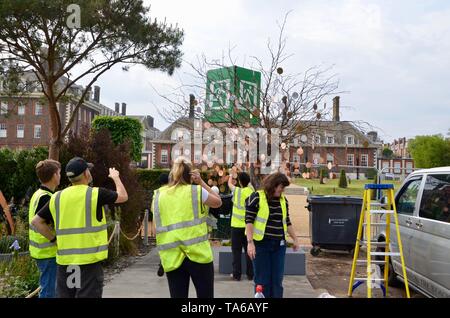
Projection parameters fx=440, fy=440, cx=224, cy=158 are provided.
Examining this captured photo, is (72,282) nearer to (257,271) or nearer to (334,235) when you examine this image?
(257,271)

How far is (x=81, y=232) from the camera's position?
369cm

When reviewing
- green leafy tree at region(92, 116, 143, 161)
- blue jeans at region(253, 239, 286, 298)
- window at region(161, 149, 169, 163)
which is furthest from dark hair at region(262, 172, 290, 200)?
window at region(161, 149, 169, 163)

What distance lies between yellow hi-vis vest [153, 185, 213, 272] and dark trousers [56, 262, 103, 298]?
1.93 ft

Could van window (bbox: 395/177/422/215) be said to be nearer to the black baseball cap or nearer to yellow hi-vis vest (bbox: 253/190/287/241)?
yellow hi-vis vest (bbox: 253/190/287/241)

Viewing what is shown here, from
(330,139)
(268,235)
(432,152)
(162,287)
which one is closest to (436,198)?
(268,235)

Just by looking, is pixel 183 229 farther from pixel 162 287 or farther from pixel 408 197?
pixel 408 197

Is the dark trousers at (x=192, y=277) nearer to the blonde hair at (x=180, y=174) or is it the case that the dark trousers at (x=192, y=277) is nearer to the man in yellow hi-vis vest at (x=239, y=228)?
the blonde hair at (x=180, y=174)

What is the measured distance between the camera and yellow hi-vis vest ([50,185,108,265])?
3.66 meters

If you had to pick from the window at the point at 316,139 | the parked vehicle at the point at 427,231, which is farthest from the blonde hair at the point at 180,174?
the window at the point at 316,139

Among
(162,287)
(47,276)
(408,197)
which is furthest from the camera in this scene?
(162,287)

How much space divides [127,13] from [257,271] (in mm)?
10181

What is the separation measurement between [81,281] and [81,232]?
1.35 ft

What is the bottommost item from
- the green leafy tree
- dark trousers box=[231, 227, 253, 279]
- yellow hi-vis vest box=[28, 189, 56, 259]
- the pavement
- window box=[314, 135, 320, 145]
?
the pavement

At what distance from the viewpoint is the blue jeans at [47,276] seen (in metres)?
4.26
